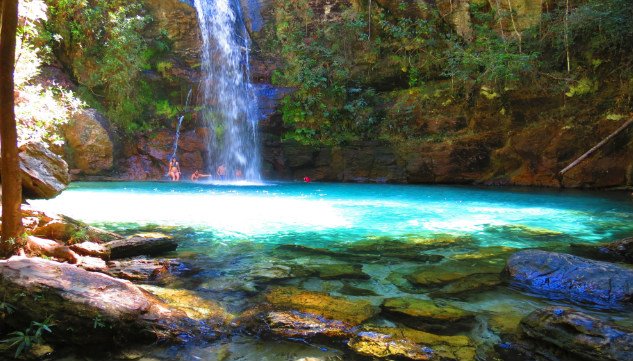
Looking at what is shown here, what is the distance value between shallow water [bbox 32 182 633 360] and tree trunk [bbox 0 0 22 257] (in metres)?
1.65

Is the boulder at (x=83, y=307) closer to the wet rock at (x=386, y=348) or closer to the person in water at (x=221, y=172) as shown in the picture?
the wet rock at (x=386, y=348)

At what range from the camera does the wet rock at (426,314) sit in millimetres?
3469

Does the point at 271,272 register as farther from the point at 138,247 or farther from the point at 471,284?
the point at 471,284

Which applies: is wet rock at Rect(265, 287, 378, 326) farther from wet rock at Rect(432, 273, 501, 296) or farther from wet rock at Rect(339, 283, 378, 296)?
wet rock at Rect(432, 273, 501, 296)

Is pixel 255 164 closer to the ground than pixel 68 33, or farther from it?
closer to the ground

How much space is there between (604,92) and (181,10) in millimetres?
19596

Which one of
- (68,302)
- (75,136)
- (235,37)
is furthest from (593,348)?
(235,37)

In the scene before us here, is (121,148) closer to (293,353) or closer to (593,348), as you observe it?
(293,353)

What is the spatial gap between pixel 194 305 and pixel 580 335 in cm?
314

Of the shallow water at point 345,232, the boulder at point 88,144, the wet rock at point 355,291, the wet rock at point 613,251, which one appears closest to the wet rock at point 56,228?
the shallow water at point 345,232

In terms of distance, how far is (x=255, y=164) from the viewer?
19969mm

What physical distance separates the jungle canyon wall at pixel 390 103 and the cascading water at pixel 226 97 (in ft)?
1.83

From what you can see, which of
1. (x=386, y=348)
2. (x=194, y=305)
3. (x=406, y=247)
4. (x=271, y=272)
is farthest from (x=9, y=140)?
(x=406, y=247)

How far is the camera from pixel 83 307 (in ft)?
9.92
